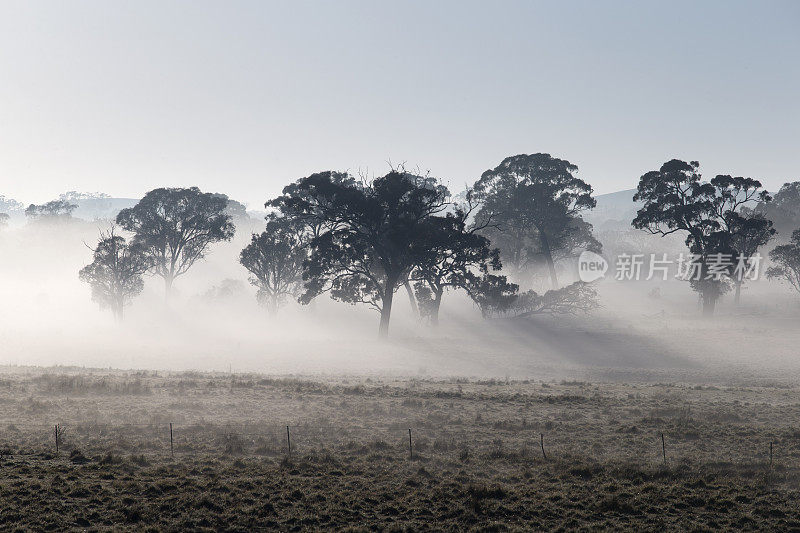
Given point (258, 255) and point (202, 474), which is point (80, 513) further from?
point (258, 255)

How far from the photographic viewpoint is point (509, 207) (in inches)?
2830

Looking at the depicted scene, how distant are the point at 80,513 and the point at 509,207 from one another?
210 ft

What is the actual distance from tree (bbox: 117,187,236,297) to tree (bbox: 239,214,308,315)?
14616mm

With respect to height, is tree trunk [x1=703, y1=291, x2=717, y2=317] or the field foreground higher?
tree trunk [x1=703, y1=291, x2=717, y2=317]

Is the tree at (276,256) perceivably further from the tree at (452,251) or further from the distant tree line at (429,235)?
the tree at (452,251)

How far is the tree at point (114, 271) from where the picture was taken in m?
67.2

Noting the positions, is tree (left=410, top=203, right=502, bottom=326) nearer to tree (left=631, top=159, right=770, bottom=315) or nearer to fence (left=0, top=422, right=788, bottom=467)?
tree (left=631, top=159, right=770, bottom=315)

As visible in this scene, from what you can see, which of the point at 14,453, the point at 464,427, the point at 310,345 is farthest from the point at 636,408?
the point at 310,345

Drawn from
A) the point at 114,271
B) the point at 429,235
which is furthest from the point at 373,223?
the point at 114,271

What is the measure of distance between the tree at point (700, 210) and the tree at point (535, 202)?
38.6 feet

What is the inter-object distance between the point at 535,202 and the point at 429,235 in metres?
27.2

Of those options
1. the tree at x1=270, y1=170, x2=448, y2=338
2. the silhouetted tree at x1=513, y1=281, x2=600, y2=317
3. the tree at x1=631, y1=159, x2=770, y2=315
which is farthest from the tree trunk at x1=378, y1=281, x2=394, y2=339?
the tree at x1=631, y1=159, x2=770, y2=315

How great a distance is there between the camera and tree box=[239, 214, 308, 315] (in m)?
63.6

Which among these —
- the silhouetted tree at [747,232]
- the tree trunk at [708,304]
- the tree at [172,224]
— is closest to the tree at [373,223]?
the silhouetted tree at [747,232]
